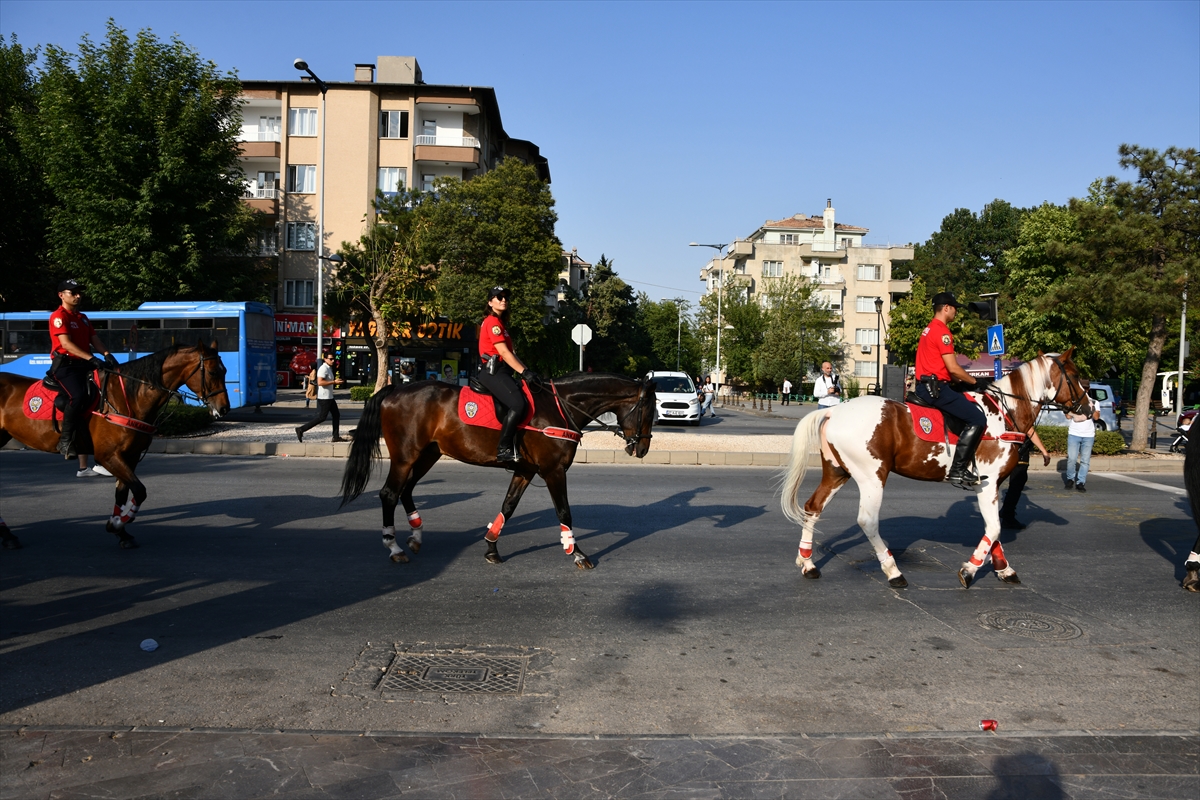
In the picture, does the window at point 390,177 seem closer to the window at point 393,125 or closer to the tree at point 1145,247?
the window at point 393,125

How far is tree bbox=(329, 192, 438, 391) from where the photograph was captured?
149 ft

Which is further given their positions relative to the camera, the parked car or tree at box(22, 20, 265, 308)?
tree at box(22, 20, 265, 308)

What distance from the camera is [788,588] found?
761 centimetres

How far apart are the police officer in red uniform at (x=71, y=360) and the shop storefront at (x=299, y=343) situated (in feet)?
137

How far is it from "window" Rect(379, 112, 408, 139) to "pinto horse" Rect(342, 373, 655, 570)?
4695 cm

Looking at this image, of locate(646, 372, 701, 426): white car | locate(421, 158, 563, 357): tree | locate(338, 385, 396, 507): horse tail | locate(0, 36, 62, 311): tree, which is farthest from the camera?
locate(421, 158, 563, 357): tree

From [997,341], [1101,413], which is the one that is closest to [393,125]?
[1101,413]

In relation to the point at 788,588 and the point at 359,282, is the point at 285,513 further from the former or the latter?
the point at 359,282

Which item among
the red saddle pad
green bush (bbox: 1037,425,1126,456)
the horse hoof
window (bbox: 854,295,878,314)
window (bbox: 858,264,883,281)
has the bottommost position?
the horse hoof

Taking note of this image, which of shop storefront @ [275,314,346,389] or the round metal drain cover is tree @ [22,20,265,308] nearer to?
shop storefront @ [275,314,346,389]

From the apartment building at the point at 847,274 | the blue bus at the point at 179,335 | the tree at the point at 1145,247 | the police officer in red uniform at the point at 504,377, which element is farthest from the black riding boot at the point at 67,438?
the apartment building at the point at 847,274

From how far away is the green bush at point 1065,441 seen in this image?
19156mm

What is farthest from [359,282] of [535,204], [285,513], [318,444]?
[285,513]

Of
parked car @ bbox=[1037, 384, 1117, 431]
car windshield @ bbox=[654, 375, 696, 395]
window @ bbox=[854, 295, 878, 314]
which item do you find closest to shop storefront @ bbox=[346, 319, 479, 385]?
car windshield @ bbox=[654, 375, 696, 395]
